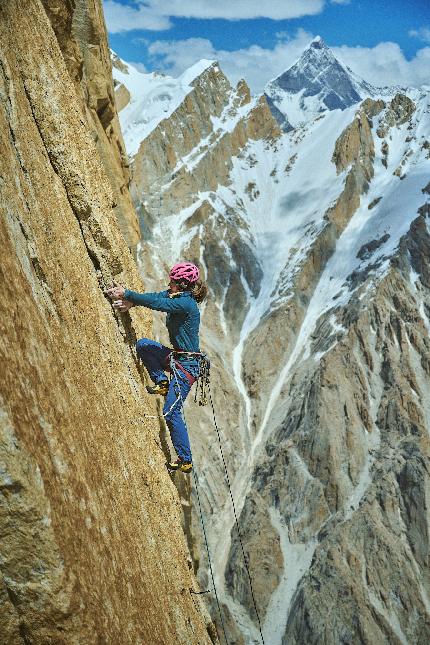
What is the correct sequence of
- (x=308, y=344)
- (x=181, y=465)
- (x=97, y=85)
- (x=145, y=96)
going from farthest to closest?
(x=145, y=96), (x=308, y=344), (x=97, y=85), (x=181, y=465)

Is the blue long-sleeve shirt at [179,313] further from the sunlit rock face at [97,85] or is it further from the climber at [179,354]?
the sunlit rock face at [97,85]

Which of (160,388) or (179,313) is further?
(160,388)

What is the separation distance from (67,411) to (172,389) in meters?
3.95

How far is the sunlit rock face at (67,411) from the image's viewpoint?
3631mm

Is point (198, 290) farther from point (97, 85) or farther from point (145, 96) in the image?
point (145, 96)

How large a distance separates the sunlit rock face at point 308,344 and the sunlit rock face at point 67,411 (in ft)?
41.2

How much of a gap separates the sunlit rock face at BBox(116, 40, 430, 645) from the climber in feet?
36.6

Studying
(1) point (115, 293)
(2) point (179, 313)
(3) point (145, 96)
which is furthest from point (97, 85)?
(3) point (145, 96)

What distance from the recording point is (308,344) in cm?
10338

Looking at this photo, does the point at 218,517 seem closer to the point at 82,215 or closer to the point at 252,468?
the point at 252,468

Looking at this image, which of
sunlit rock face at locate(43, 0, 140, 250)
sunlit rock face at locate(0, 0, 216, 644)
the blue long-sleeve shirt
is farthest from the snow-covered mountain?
sunlit rock face at locate(0, 0, 216, 644)

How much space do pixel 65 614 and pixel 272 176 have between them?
515 ft

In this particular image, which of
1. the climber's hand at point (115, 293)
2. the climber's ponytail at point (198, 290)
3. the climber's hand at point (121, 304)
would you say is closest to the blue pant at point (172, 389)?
the climber's ponytail at point (198, 290)

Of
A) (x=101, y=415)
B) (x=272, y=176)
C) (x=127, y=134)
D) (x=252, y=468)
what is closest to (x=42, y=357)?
(x=101, y=415)
